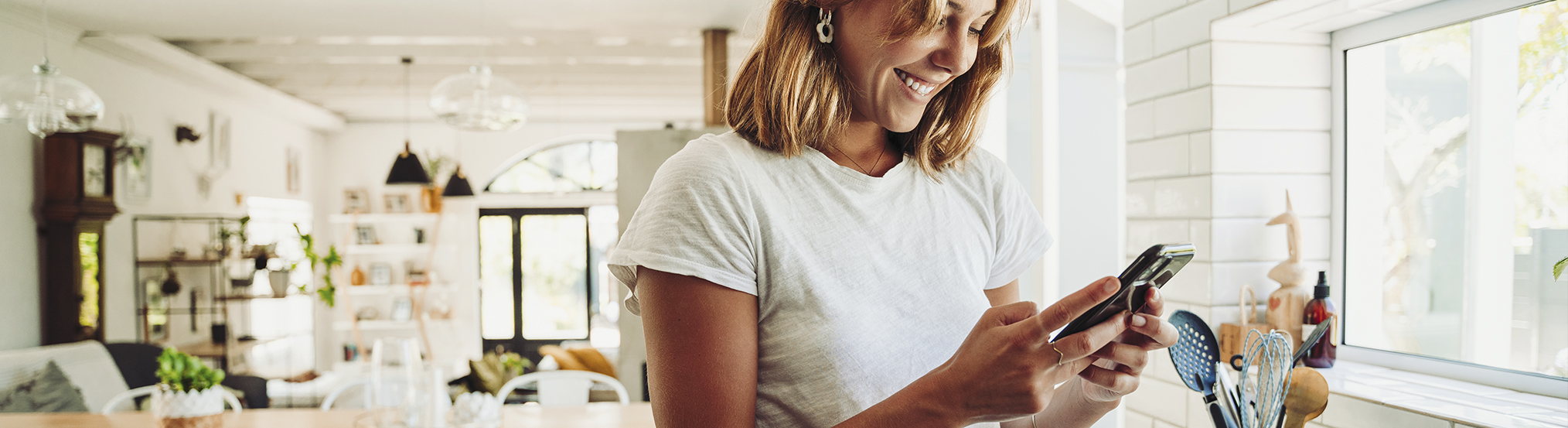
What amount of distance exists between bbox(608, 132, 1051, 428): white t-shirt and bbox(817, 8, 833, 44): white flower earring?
0.10m

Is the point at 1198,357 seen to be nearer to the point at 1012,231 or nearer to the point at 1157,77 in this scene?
the point at 1012,231

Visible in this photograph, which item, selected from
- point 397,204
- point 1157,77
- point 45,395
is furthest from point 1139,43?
point 397,204

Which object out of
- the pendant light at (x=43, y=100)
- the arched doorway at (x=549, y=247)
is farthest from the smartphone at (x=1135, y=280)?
the arched doorway at (x=549, y=247)

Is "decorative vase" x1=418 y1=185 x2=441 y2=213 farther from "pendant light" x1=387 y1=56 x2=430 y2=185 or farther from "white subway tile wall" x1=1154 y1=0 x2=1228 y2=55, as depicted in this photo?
"white subway tile wall" x1=1154 y1=0 x2=1228 y2=55

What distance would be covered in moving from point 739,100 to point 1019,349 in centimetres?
35

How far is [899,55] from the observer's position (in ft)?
2.35

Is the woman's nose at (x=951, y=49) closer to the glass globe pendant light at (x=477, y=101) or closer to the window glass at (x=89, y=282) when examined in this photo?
the glass globe pendant light at (x=477, y=101)

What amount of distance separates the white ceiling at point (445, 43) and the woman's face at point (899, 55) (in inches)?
137

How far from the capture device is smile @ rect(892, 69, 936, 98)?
0.74m

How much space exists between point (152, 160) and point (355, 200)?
3.10 meters

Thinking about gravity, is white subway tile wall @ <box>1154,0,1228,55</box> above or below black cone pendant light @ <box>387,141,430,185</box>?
above

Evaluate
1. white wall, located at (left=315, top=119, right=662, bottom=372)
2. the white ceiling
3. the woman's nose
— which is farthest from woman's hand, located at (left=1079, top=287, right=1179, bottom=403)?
white wall, located at (left=315, top=119, right=662, bottom=372)

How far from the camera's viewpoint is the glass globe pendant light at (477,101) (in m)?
3.06

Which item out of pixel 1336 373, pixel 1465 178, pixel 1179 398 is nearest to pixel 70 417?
pixel 1179 398
